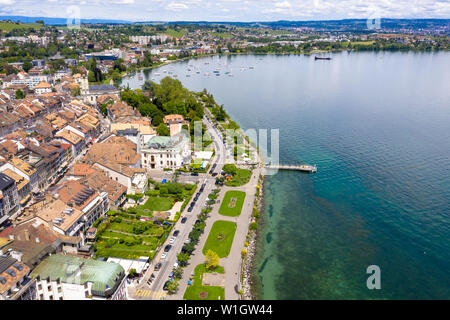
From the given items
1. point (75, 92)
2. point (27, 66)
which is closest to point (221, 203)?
point (75, 92)

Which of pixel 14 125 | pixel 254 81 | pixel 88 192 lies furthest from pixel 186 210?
pixel 254 81

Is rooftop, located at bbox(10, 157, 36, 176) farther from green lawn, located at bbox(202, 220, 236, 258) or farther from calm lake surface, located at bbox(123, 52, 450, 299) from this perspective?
calm lake surface, located at bbox(123, 52, 450, 299)

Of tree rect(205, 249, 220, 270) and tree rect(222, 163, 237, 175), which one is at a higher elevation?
tree rect(222, 163, 237, 175)

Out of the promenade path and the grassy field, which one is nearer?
the promenade path

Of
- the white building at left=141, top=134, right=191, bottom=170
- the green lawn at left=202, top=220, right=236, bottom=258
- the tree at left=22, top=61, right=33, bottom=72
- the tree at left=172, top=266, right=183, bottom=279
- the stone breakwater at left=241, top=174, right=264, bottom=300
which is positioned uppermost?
the tree at left=22, top=61, right=33, bottom=72

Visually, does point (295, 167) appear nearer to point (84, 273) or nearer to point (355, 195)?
point (355, 195)

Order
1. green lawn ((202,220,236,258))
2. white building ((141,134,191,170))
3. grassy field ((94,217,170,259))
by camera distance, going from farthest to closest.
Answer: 1. white building ((141,134,191,170))
2. green lawn ((202,220,236,258))
3. grassy field ((94,217,170,259))

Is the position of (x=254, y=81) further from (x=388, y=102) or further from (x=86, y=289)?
(x=86, y=289)

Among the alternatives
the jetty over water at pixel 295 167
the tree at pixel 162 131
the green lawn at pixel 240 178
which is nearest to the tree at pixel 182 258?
the green lawn at pixel 240 178

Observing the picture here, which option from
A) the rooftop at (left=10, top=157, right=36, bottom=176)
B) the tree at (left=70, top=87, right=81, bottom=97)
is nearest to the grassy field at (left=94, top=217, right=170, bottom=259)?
the rooftop at (left=10, top=157, right=36, bottom=176)
